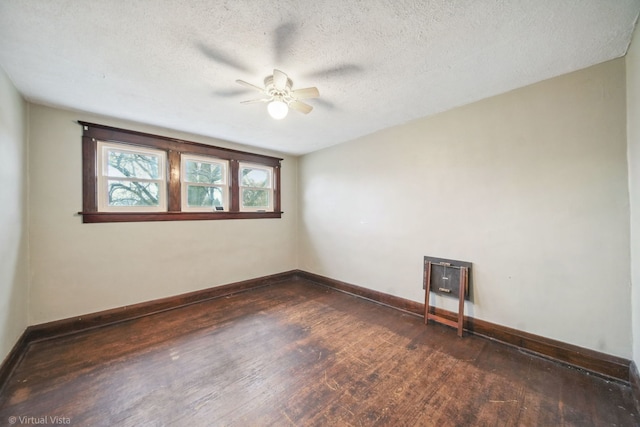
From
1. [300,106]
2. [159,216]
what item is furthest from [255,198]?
[300,106]

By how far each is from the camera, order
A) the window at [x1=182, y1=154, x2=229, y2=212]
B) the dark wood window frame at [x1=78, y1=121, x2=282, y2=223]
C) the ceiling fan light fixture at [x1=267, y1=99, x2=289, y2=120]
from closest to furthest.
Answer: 1. the ceiling fan light fixture at [x1=267, y1=99, x2=289, y2=120]
2. the dark wood window frame at [x1=78, y1=121, x2=282, y2=223]
3. the window at [x1=182, y1=154, x2=229, y2=212]

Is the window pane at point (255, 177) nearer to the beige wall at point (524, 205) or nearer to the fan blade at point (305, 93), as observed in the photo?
the beige wall at point (524, 205)

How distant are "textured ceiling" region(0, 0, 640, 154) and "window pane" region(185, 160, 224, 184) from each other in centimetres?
107

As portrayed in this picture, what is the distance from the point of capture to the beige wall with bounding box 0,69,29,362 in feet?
6.14

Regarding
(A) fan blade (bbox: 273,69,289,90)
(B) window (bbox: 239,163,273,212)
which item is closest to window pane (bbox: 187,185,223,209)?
(B) window (bbox: 239,163,273,212)

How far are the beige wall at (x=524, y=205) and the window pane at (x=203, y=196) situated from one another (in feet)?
8.26

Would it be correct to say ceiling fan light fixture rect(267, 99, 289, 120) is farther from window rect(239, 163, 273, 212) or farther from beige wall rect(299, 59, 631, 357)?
window rect(239, 163, 273, 212)

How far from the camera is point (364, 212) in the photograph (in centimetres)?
370

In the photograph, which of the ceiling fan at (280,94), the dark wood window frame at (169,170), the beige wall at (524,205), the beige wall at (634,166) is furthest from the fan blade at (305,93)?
the dark wood window frame at (169,170)

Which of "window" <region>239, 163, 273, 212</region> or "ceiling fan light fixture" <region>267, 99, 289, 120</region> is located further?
"window" <region>239, 163, 273, 212</region>

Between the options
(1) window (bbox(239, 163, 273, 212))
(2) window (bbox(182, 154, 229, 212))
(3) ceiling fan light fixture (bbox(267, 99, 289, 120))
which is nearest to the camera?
(3) ceiling fan light fixture (bbox(267, 99, 289, 120))

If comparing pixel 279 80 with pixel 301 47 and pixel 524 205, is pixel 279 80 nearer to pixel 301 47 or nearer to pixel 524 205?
pixel 301 47

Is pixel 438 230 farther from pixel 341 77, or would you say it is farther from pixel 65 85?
pixel 65 85

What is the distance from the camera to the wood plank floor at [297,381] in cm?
154
